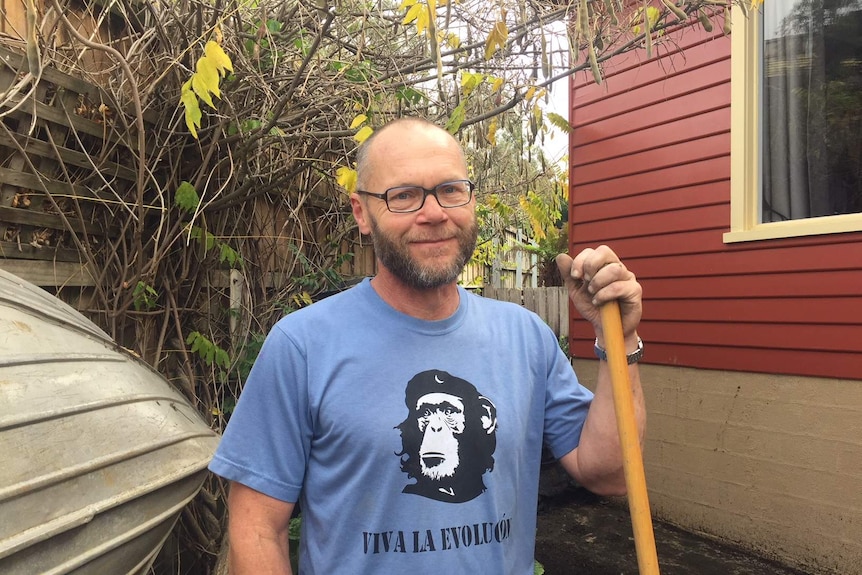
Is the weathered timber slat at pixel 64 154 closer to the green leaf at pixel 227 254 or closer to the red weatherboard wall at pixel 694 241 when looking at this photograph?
the green leaf at pixel 227 254

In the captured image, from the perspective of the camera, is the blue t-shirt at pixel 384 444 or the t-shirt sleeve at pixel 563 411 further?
the t-shirt sleeve at pixel 563 411

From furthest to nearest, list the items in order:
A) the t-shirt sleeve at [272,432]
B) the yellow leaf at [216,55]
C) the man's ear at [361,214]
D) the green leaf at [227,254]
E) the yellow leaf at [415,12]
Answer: the green leaf at [227,254], the yellow leaf at [415,12], the yellow leaf at [216,55], the man's ear at [361,214], the t-shirt sleeve at [272,432]

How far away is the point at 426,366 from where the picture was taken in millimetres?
1423

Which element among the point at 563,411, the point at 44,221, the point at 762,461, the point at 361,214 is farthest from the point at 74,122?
the point at 762,461

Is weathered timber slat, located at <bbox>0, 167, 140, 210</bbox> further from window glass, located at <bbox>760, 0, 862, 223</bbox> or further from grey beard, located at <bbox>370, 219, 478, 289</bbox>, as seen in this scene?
window glass, located at <bbox>760, 0, 862, 223</bbox>

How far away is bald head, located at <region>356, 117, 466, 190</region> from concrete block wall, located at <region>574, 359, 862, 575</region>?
340cm

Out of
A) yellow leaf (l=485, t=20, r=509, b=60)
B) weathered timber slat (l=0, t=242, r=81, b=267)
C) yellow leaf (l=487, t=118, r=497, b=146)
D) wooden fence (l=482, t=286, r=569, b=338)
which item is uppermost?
yellow leaf (l=485, t=20, r=509, b=60)

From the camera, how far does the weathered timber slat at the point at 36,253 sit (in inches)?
93.4

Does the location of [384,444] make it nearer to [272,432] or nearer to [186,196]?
[272,432]

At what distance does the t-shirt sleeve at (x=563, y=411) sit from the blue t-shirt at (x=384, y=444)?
15 centimetres

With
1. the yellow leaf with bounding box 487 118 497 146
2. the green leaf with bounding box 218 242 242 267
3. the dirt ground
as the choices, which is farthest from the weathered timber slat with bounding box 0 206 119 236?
the dirt ground

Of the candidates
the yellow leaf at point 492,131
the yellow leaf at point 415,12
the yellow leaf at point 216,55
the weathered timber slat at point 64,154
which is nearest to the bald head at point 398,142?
the yellow leaf at point 216,55

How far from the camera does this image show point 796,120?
4062 millimetres

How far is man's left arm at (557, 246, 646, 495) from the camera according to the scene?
1.37m
